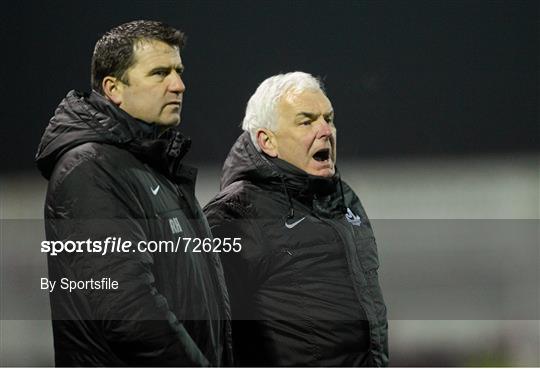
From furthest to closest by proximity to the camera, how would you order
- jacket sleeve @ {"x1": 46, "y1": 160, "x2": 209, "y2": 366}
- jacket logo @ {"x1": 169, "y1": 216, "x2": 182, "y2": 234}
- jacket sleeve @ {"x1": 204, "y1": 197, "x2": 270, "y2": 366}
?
1. jacket sleeve @ {"x1": 204, "y1": 197, "x2": 270, "y2": 366}
2. jacket logo @ {"x1": 169, "y1": 216, "x2": 182, "y2": 234}
3. jacket sleeve @ {"x1": 46, "y1": 160, "x2": 209, "y2": 366}

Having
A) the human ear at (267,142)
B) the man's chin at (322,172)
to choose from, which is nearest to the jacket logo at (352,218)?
the man's chin at (322,172)

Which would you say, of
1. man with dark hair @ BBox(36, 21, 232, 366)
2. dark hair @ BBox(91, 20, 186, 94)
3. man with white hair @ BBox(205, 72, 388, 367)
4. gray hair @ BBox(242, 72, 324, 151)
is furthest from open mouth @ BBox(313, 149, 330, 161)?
dark hair @ BBox(91, 20, 186, 94)

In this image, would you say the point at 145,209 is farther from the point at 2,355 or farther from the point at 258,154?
the point at 2,355

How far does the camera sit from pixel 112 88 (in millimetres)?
1799

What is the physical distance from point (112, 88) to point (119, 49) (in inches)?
3.1

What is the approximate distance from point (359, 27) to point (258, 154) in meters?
0.50

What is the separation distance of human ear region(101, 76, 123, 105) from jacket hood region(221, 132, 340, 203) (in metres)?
0.38

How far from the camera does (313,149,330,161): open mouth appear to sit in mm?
2098

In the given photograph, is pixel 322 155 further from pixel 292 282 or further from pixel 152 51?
pixel 152 51

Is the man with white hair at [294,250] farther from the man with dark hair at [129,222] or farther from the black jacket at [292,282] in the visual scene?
the man with dark hair at [129,222]

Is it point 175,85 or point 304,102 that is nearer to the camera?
point 175,85

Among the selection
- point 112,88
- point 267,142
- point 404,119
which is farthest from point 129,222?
point 404,119

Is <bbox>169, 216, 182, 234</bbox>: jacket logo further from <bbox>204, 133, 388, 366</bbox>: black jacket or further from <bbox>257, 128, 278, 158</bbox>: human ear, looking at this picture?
<bbox>257, 128, 278, 158</bbox>: human ear

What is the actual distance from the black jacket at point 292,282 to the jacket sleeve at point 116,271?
1.16ft
